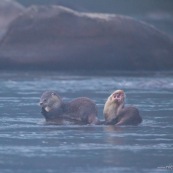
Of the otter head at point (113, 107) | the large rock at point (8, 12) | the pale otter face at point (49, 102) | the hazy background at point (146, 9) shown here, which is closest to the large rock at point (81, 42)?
→ the hazy background at point (146, 9)

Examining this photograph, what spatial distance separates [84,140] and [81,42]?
702 inches

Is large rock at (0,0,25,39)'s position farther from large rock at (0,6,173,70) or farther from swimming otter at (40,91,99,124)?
swimming otter at (40,91,99,124)

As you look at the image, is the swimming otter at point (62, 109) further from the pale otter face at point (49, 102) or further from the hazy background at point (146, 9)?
the hazy background at point (146, 9)

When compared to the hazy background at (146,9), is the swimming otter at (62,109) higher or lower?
lower

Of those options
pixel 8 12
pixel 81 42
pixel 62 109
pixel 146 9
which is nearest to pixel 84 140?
pixel 62 109

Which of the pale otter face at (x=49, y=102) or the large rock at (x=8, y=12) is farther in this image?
the large rock at (x=8, y=12)

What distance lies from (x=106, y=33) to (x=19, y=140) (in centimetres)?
1829

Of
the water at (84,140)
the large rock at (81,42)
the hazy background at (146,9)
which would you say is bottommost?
the water at (84,140)

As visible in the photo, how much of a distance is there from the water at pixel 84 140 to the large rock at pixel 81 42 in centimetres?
904

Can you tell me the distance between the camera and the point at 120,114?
45.2 feet

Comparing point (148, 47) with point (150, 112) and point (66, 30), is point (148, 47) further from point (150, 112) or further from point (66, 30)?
point (150, 112)

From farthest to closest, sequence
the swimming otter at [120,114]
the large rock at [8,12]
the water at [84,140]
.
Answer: the large rock at [8,12] < the swimming otter at [120,114] < the water at [84,140]

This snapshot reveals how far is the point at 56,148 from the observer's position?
11211 millimetres

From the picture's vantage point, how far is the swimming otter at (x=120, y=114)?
13.7 metres
